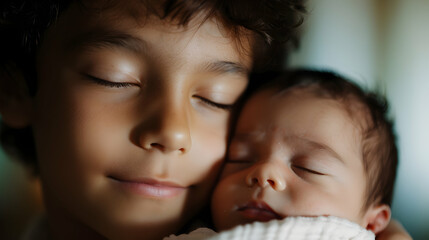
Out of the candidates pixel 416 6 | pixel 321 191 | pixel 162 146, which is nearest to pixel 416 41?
pixel 416 6

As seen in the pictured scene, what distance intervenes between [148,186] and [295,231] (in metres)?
0.30

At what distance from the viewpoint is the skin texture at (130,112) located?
82 centimetres

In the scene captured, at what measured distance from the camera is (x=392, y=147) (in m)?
1.04

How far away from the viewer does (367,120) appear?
3.21 feet

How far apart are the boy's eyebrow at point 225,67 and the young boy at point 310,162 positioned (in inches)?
4.0

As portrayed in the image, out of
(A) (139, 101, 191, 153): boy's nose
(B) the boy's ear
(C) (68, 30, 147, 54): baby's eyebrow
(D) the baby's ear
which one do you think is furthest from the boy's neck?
(B) the boy's ear

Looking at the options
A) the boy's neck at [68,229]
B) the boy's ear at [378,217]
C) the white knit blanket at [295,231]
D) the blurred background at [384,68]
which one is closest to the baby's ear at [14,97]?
the boy's neck at [68,229]

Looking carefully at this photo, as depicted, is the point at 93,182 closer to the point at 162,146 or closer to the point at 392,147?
the point at 162,146

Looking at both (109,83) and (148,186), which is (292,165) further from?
(109,83)

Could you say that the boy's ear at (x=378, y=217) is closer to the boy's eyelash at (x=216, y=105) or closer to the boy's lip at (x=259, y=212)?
the boy's lip at (x=259, y=212)

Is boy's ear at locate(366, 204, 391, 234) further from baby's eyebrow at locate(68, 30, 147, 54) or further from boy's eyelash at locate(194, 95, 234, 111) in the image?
baby's eyebrow at locate(68, 30, 147, 54)

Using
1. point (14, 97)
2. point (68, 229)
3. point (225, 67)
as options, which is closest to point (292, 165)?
point (225, 67)

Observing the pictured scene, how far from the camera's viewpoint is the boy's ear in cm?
98

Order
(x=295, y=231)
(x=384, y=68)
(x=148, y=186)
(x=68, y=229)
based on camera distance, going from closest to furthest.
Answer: (x=295, y=231) → (x=148, y=186) → (x=68, y=229) → (x=384, y=68)
